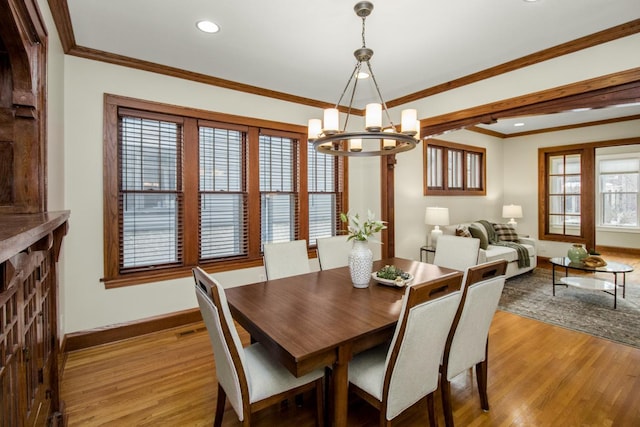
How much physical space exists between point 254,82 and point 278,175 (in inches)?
44.3

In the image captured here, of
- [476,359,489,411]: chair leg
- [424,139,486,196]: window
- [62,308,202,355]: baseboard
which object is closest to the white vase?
[476,359,489,411]: chair leg

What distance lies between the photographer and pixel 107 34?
2617mm

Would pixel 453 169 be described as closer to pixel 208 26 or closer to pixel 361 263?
pixel 361 263

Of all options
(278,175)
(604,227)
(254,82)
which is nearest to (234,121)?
(254,82)

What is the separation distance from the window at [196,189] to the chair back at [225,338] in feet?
6.62

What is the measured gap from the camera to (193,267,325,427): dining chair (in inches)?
56.9

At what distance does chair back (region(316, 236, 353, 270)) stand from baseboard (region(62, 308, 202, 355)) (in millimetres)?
1546

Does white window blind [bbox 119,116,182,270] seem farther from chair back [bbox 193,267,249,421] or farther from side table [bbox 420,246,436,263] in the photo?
side table [bbox 420,246,436,263]

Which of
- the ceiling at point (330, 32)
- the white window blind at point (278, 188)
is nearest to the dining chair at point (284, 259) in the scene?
the white window blind at point (278, 188)

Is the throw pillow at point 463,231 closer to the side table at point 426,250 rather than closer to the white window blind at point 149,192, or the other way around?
the side table at point 426,250

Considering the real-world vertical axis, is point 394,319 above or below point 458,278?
below

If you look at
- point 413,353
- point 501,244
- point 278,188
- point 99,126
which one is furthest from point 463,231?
point 99,126

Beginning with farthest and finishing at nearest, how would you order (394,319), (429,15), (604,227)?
(604,227) < (429,15) < (394,319)

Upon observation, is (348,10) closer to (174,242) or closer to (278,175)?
(278,175)
